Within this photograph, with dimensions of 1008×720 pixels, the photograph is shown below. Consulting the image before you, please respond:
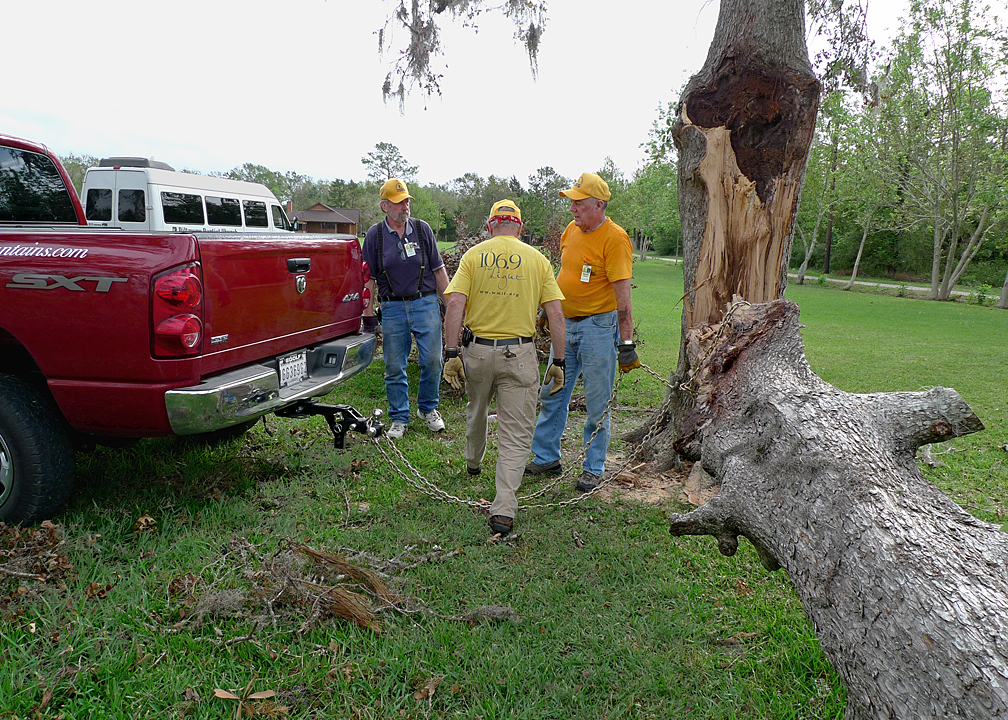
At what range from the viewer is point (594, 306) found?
4.56m

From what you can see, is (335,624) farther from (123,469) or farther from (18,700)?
(123,469)

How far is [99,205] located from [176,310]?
1031 centimetres

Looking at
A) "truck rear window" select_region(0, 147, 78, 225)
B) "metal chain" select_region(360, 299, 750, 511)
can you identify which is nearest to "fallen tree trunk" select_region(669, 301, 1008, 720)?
"metal chain" select_region(360, 299, 750, 511)

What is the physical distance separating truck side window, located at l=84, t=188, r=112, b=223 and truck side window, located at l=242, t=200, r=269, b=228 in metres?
2.75

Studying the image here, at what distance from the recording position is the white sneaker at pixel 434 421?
6.07m

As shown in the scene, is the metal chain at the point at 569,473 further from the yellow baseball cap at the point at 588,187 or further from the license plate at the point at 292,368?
the yellow baseball cap at the point at 588,187

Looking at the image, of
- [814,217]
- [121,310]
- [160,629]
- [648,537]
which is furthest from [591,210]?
[814,217]

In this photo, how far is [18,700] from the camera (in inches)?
91.7

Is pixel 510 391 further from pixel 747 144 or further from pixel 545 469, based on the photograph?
pixel 747 144

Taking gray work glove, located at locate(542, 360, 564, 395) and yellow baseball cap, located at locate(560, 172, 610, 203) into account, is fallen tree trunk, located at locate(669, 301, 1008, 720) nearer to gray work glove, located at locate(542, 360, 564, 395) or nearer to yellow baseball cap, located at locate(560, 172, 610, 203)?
gray work glove, located at locate(542, 360, 564, 395)

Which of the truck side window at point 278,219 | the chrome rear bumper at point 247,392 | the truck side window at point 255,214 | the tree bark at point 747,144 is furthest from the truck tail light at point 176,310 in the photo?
the truck side window at point 278,219

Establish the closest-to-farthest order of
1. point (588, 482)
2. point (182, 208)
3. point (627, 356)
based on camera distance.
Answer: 1. point (627, 356)
2. point (588, 482)
3. point (182, 208)

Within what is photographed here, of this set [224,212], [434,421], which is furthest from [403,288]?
[224,212]

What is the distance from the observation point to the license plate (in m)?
3.92
